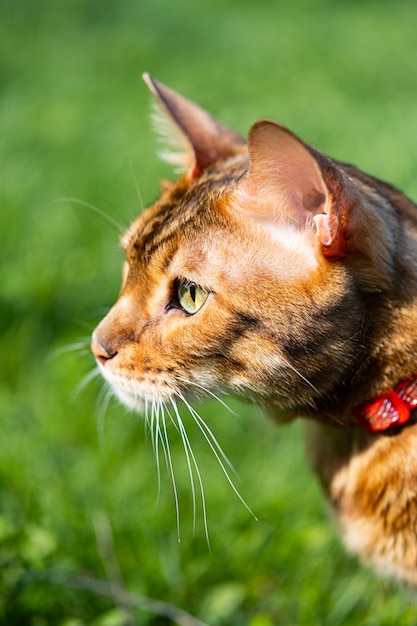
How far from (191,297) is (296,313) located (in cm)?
25

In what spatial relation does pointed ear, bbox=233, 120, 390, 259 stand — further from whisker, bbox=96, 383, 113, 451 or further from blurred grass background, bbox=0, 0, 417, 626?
whisker, bbox=96, 383, 113, 451

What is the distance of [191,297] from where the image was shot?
5.63ft

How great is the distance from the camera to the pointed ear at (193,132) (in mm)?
2020

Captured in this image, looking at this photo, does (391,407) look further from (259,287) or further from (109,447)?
(109,447)

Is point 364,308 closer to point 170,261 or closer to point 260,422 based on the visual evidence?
point 170,261

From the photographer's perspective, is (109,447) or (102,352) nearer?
(102,352)

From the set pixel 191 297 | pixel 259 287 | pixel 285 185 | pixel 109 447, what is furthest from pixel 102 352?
pixel 109 447

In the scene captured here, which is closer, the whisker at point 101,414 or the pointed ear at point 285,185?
the pointed ear at point 285,185

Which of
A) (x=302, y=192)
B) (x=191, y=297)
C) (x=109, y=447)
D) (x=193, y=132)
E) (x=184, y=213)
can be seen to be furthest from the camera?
(x=109, y=447)

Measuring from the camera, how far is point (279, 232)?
1657 mm

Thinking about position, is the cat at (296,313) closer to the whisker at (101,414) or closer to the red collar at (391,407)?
the red collar at (391,407)

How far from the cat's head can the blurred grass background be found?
Answer: 366mm

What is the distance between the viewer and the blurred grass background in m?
2.15

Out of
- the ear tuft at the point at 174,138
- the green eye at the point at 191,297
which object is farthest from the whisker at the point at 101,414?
the green eye at the point at 191,297
